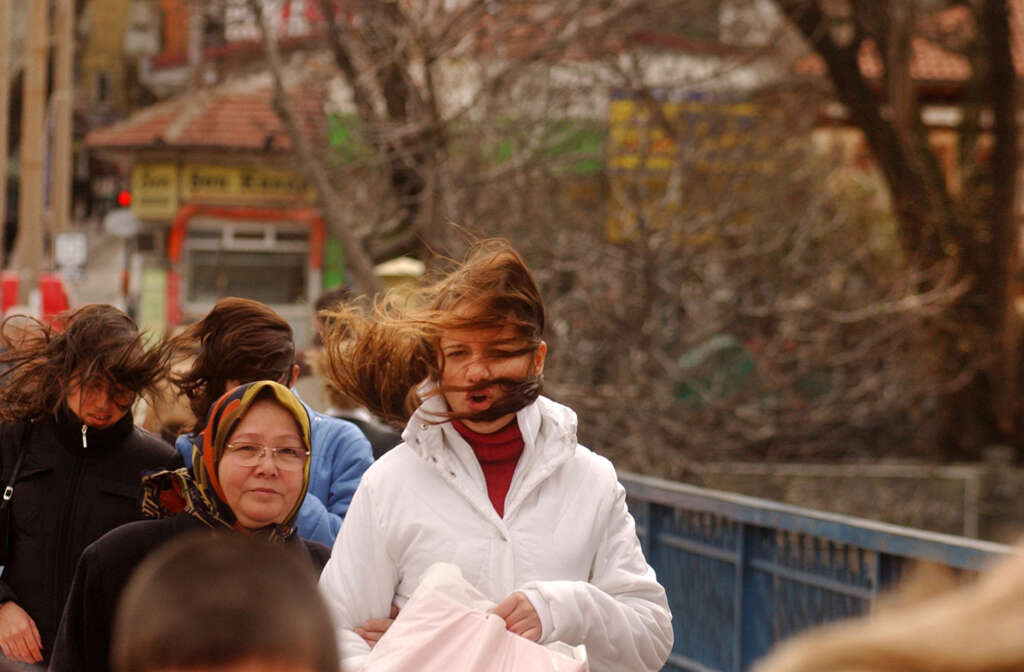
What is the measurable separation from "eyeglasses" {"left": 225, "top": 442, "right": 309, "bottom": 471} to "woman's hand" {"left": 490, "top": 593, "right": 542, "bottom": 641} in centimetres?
81

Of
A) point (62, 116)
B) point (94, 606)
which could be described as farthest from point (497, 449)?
point (62, 116)

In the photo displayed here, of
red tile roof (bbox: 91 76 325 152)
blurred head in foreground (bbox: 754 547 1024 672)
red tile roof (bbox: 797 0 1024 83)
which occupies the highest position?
red tile roof (bbox: 797 0 1024 83)

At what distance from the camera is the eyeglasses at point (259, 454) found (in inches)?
162

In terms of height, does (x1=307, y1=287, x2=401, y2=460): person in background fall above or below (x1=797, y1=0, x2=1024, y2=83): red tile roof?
below

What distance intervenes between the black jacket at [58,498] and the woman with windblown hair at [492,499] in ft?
4.38

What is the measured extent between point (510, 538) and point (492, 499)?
0.12 m

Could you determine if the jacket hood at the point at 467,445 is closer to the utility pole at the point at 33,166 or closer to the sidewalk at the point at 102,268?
the utility pole at the point at 33,166

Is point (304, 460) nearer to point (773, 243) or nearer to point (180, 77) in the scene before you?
point (773, 243)

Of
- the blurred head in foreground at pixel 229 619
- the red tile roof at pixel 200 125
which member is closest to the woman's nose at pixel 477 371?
the blurred head in foreground at pixel 229 619

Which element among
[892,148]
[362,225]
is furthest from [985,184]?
[362,225]

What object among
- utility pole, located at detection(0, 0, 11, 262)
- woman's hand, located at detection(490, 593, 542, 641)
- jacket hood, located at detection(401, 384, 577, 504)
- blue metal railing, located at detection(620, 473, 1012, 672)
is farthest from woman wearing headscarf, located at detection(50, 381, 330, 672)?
utility pole, located at detection(0, 0, 11, 262)

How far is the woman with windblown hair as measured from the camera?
377cm

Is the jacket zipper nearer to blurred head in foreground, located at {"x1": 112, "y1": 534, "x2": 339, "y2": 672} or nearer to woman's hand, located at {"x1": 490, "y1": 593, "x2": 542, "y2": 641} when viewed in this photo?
woman's hand, located at {"x1": 490, "y1": 593, "x2": 542, "y2": 641}

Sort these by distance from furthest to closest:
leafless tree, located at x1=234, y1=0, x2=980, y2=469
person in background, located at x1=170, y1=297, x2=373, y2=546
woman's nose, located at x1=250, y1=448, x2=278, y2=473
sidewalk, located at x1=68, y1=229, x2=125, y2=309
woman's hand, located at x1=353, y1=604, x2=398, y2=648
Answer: sidewalk, located at x1=68, y1=229, x2=125, y2=309 → leafless tree, located at x1=234, y1=0, x2=980, y2=469 → person in background, located at x1=170, y1=297, x2=373, y2=546 → woman's nose, located at x1=250, y1=448, x2=278, y2=473 → woman's hand, located at x1=353, y1=604, x2=398, y2=648
